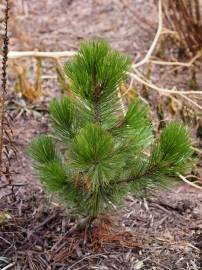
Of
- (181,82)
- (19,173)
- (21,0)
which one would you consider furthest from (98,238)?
(21,0)

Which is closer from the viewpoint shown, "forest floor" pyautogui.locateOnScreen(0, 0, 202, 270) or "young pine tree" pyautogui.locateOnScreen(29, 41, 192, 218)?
"young pine tree" pyautogui.locateOnScreen(29, 41, 192, 218)

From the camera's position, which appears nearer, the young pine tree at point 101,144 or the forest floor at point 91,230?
the young pine tree at point 101,144

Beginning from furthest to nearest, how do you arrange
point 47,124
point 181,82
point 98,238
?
point 181,82
point 47,124
point 98,238

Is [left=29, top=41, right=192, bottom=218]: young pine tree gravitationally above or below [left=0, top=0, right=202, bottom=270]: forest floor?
above

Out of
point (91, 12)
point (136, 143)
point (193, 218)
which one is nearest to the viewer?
point (136, 143)

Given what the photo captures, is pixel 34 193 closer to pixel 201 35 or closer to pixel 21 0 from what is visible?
pixel 201 35

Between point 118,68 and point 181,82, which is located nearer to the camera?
point 118,68

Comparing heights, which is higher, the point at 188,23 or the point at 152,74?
the point at 188,23

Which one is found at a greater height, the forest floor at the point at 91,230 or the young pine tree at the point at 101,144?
the young pine tree at the point at 101,144
